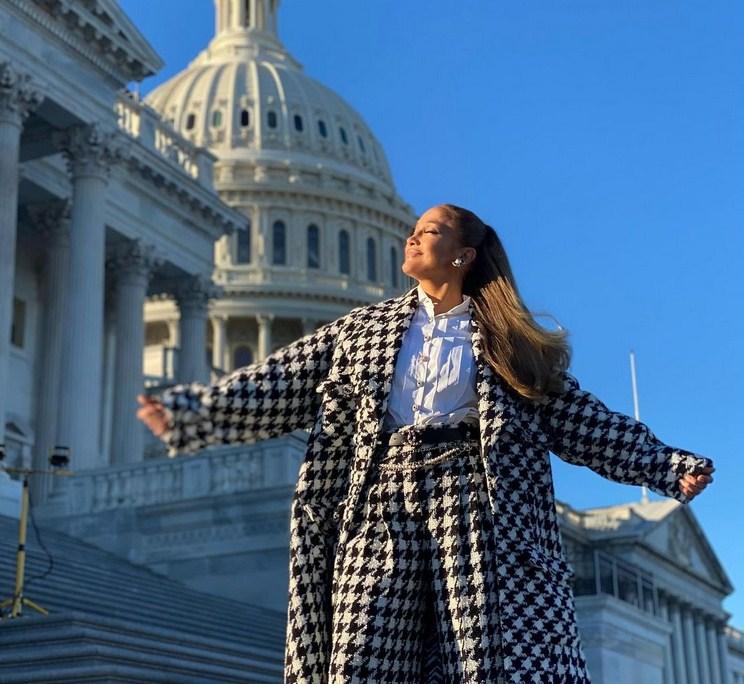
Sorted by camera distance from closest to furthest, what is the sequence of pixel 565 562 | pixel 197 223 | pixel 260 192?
1. pixel 565 562
2. pixel 197 223
3. pixel 260 192

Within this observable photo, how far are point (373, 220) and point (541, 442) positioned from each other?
299ft

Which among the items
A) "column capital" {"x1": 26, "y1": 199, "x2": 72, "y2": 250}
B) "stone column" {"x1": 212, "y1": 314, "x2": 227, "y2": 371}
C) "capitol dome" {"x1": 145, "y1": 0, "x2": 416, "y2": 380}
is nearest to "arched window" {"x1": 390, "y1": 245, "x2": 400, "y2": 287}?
"capitol dome" {"x1": 145, "y1": 0, "x2": 416, "y2": 380}

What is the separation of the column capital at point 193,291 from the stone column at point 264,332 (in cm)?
4659

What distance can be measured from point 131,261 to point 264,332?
5096 cm

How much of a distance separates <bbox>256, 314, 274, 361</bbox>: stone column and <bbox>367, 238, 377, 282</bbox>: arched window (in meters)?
8.67

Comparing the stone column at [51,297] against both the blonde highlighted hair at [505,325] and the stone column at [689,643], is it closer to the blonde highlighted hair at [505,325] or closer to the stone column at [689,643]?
the blonde highlighted hair at [505,325]

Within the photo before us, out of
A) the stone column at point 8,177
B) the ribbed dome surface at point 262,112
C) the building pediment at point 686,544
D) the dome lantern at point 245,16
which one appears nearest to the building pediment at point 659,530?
the building pediment at point 686,544

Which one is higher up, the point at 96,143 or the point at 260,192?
the point at 260,192

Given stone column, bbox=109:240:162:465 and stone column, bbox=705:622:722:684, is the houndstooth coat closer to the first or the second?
stone column, bbox=109:240:162:465

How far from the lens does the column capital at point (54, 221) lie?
113ft

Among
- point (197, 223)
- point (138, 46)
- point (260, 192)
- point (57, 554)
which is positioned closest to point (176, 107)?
point (260, 192)

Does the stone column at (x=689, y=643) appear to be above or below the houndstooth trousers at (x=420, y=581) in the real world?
above

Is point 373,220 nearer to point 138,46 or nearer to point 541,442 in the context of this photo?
point 138,46

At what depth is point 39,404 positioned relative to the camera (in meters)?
35.9
